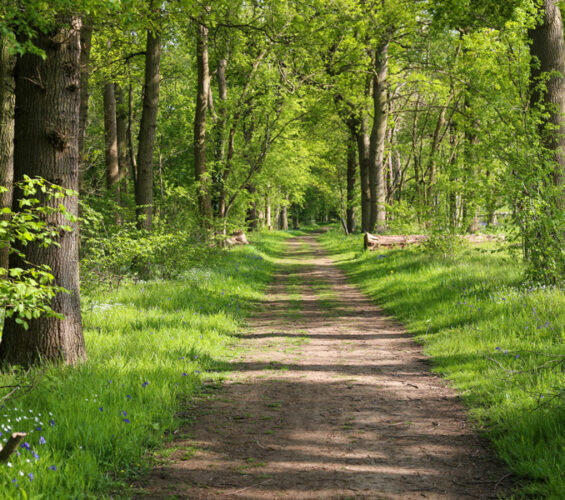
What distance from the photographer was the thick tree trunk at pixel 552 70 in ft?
31.2

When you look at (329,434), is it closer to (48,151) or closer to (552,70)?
(48,151)

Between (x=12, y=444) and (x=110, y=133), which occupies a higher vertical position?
(x=110, y=133)

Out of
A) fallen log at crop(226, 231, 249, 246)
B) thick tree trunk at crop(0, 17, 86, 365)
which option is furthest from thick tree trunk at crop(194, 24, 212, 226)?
thick tree trunk at crop(0, 17, 86, 365)

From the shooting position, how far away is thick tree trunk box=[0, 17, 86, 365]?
5.59 meters

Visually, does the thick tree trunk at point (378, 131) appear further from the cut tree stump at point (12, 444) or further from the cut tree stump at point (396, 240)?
the cut tree stump at point (12, 444)

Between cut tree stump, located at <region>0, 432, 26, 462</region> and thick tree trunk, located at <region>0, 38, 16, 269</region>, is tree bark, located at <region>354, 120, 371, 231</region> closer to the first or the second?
thick tree trunk, located at <region>0, 38, 16, 269</region>

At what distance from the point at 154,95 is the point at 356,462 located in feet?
37.4

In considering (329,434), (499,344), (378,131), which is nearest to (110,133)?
(378,131)

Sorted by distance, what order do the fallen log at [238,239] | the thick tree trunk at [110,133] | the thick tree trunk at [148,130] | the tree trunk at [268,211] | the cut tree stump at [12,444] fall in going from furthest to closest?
the tree trunk at [268,211] → the fallen log at [238,239] → the thick tree trunk at [110,133] → the thick tree trunk at [148,130] → the cut tree stump at [12,444]

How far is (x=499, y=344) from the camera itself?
6504 millimetres

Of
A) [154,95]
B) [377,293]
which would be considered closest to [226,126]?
[154,95]

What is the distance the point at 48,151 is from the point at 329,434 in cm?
425

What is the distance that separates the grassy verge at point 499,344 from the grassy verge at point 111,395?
302cm

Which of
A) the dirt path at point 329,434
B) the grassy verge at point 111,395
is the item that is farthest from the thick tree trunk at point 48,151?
the dirt path at point 329,434
